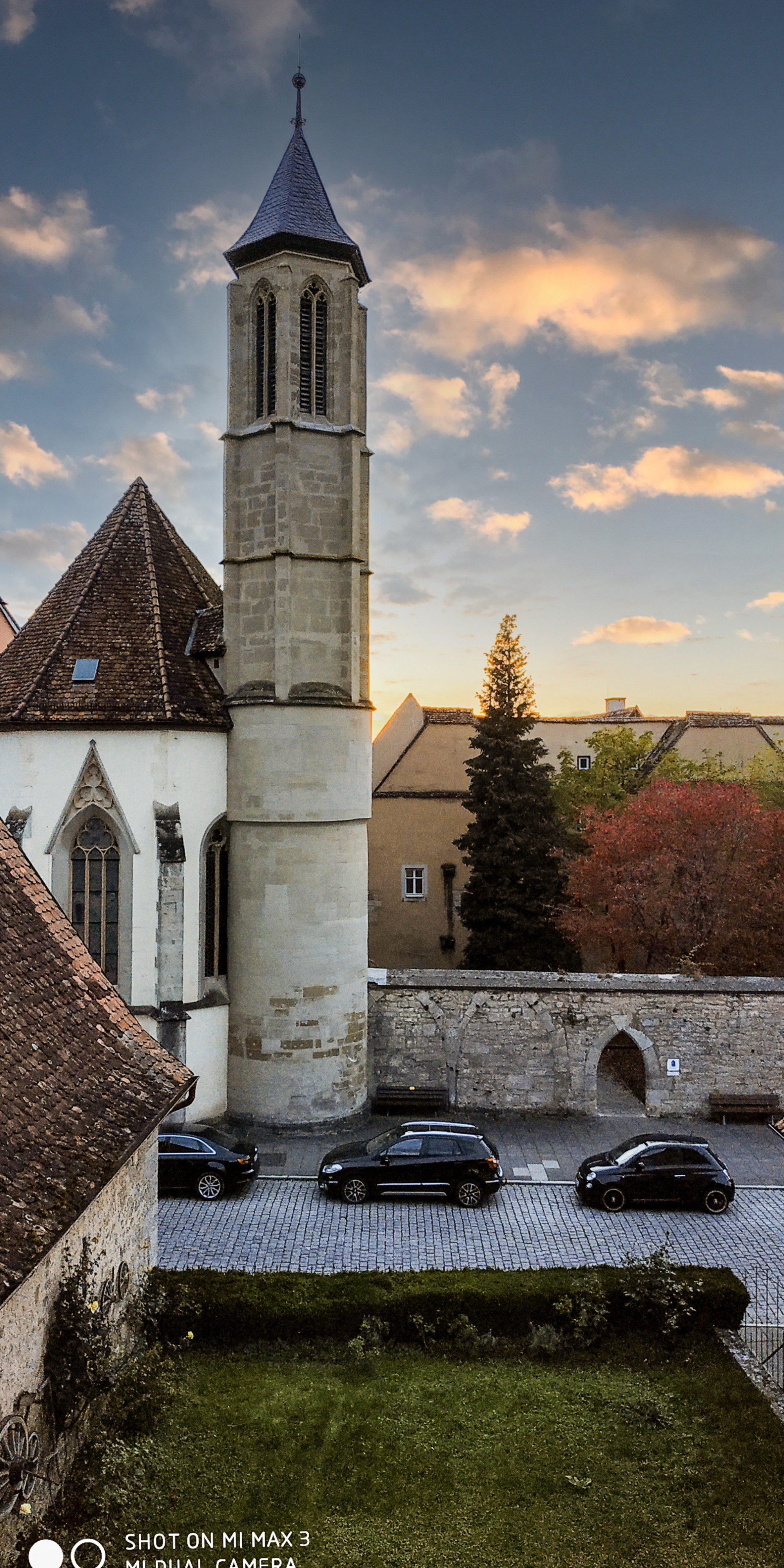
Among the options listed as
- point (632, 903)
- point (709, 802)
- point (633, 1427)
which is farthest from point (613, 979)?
point (633, 1427)

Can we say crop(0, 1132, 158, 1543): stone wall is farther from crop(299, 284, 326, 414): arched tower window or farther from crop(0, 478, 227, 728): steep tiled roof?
crop(299, 284, 326, 414): arched tower window

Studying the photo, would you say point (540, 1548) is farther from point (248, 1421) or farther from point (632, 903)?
point (632, 903)

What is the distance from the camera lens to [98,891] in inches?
790

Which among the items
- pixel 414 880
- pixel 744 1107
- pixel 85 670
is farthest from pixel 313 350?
pixel 414 880

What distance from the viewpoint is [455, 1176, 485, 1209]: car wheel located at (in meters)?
16.8

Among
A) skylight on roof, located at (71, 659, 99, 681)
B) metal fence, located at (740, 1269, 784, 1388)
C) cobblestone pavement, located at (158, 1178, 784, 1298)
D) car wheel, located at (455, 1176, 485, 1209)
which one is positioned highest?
skylight on roof, located at (71, 659, 99, 681)

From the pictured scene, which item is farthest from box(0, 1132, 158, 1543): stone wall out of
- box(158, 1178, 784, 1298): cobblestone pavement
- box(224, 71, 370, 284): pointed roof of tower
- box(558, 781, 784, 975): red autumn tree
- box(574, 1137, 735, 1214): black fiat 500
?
box(224, 71, 370, 284): pointed roof of tower

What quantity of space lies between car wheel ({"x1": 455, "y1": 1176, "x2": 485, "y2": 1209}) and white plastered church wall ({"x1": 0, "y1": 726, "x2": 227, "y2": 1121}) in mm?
6129

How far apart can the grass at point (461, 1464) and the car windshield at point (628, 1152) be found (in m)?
4.81

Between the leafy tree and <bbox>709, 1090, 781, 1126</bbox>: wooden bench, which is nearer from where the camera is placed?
<bbox>709, 1090, 781, 1126</bbox>: wooden bench

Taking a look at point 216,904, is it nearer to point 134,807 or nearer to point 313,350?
point 134,807

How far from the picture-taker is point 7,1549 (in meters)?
7.54

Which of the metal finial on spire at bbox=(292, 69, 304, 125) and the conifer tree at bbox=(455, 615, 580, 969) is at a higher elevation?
the metal finial on spire at bbox=(292, 69, 304, 125)

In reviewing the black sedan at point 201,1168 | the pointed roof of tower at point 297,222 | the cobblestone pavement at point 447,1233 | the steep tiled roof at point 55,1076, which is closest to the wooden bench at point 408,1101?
the cobblestone pavement at point 447,1233
